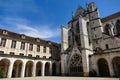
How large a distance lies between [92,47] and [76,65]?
287 inches

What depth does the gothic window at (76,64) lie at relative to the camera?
2408cm

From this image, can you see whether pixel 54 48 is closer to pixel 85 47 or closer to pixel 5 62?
pixel 85 47

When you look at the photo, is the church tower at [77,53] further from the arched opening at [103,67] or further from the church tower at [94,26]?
the arched opening at [103,67]

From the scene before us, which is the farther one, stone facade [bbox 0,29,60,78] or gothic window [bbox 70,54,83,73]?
gothic window [bbox 70,54,83,73]

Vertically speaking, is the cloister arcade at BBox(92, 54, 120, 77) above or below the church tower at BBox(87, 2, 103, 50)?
below

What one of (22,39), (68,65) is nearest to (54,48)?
(68,65)

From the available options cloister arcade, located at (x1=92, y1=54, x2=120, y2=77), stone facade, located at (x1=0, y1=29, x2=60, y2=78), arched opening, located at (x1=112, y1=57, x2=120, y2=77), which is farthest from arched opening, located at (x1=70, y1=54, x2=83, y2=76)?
arched opening, located at (x1=112, y1=57, x2=120, y2=77)

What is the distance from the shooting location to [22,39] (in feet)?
84.6

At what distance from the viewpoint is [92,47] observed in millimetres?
27656

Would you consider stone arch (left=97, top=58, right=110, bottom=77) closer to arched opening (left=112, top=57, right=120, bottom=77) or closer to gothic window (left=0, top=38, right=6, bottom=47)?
arched opening (left=112, top=57, right=120, bottom=77)

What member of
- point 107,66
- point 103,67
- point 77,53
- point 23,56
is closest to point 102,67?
point 103,67

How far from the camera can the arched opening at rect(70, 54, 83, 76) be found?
23792mm

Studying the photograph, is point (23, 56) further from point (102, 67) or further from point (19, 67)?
point (102, 67)

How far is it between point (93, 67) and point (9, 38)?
68.5ft
